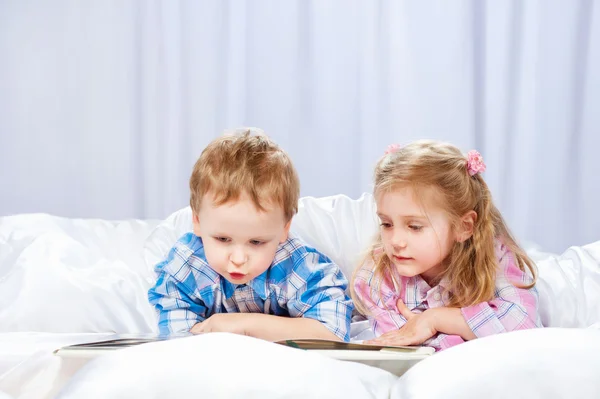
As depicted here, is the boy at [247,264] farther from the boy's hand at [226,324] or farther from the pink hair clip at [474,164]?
the pink hair clip at [474,164]

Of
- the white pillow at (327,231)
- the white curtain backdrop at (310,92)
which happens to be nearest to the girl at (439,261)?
the white pillow at (327,231)

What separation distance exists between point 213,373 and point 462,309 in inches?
26.3

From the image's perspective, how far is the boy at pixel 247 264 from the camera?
3.70 ft

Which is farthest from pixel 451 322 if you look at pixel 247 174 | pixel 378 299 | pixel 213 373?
pixel 213 373

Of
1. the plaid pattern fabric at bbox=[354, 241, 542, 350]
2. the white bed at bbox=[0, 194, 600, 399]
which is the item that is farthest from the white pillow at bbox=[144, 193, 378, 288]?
the plaid pattern fabric at bbox=[354, 241, 542, 350]

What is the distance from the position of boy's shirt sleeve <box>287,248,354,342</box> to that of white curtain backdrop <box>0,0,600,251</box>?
1.14 meters

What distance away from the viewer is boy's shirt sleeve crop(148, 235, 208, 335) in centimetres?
127

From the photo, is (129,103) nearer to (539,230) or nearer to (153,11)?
(153,11)

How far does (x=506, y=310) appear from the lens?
1204 mm

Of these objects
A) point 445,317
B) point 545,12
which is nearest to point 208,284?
point 445,317

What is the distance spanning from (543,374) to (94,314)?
0.84 metres

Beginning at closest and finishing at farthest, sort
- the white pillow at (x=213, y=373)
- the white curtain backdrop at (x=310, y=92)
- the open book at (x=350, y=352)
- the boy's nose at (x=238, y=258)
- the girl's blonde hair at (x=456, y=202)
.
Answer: the white pillow at (x=213, y=373), the open book at (x=350, y=352), the boy's nose at (x=238, y=258), the girl's blonde hair at (x=456, y=202), the white curtain backdrop at (x=310, y=92)

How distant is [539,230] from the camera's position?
2441 mm

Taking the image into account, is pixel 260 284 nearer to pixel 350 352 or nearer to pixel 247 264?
pixel 247 264
